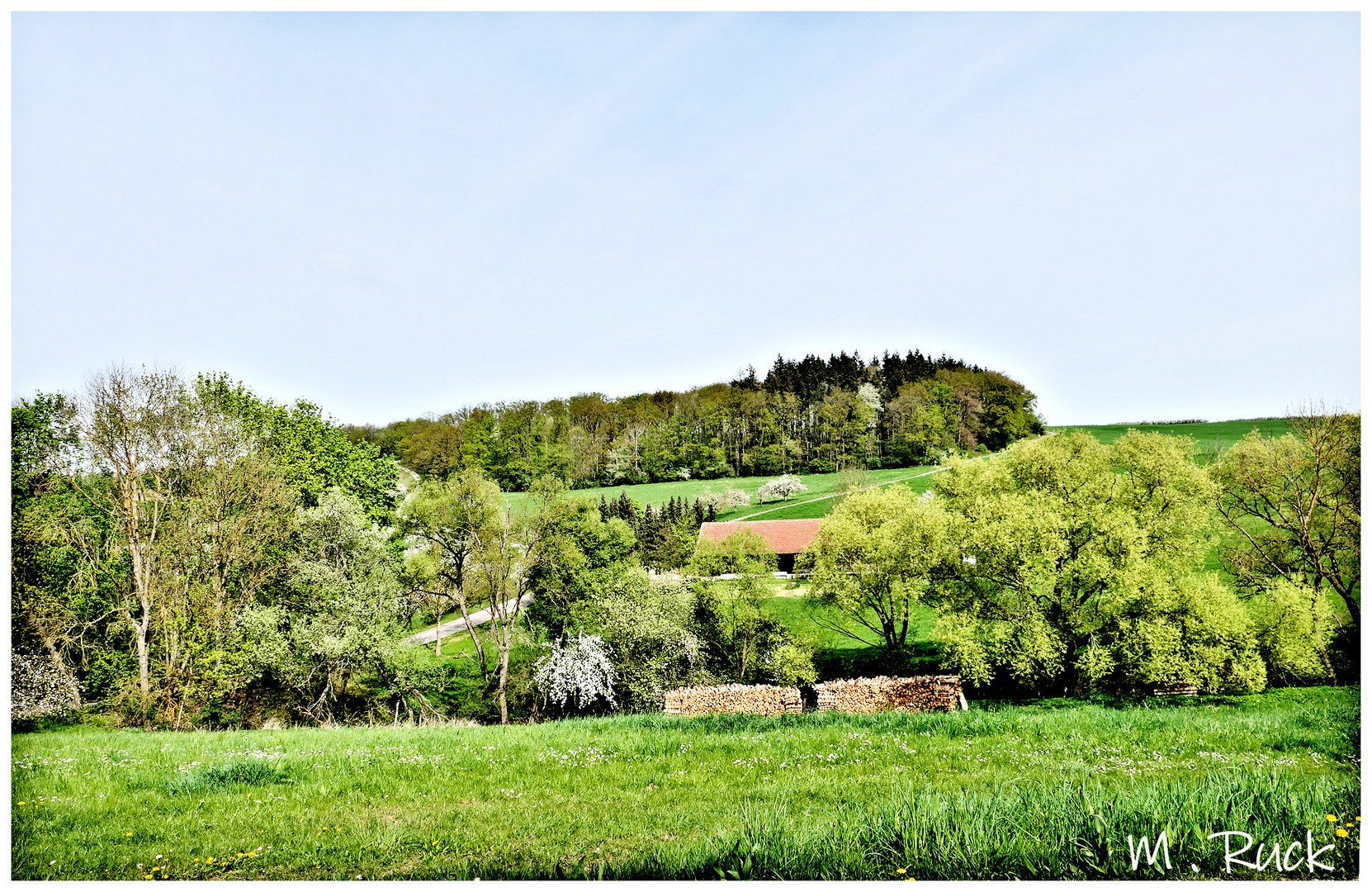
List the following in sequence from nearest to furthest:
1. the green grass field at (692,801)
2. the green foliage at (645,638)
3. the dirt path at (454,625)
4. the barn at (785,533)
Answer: the green grass field at (692,801), the green foliage at (645,638), the dirt path at (454,625), the barn at (785,533)

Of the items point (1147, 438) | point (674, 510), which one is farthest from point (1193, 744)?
point (674, 510)

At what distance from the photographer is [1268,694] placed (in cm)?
1858

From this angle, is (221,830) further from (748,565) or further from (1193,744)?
(748,565)

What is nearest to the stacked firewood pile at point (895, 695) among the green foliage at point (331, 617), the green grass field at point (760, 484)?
the green foliage at point (331, 617)

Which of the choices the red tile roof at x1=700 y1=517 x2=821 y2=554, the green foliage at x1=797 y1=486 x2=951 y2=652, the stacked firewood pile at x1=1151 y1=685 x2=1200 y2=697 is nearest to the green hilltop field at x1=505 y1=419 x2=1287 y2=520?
the red tile roof at x1=700 y1=517 x2=821 y2=554

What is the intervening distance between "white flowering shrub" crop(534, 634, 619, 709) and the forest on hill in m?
20.3

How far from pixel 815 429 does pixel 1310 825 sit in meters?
78.1

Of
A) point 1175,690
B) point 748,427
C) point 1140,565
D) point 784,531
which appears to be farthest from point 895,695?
point 748,427

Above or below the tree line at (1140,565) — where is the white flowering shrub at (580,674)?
below

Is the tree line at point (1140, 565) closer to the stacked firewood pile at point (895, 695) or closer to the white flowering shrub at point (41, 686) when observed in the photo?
the stacked firewood pile at point (895, 695)

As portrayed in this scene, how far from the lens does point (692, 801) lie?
5988mm

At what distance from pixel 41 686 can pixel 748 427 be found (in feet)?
230

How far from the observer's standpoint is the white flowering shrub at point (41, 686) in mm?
15312

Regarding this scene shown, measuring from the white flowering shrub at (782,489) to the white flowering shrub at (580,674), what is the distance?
148 ft
